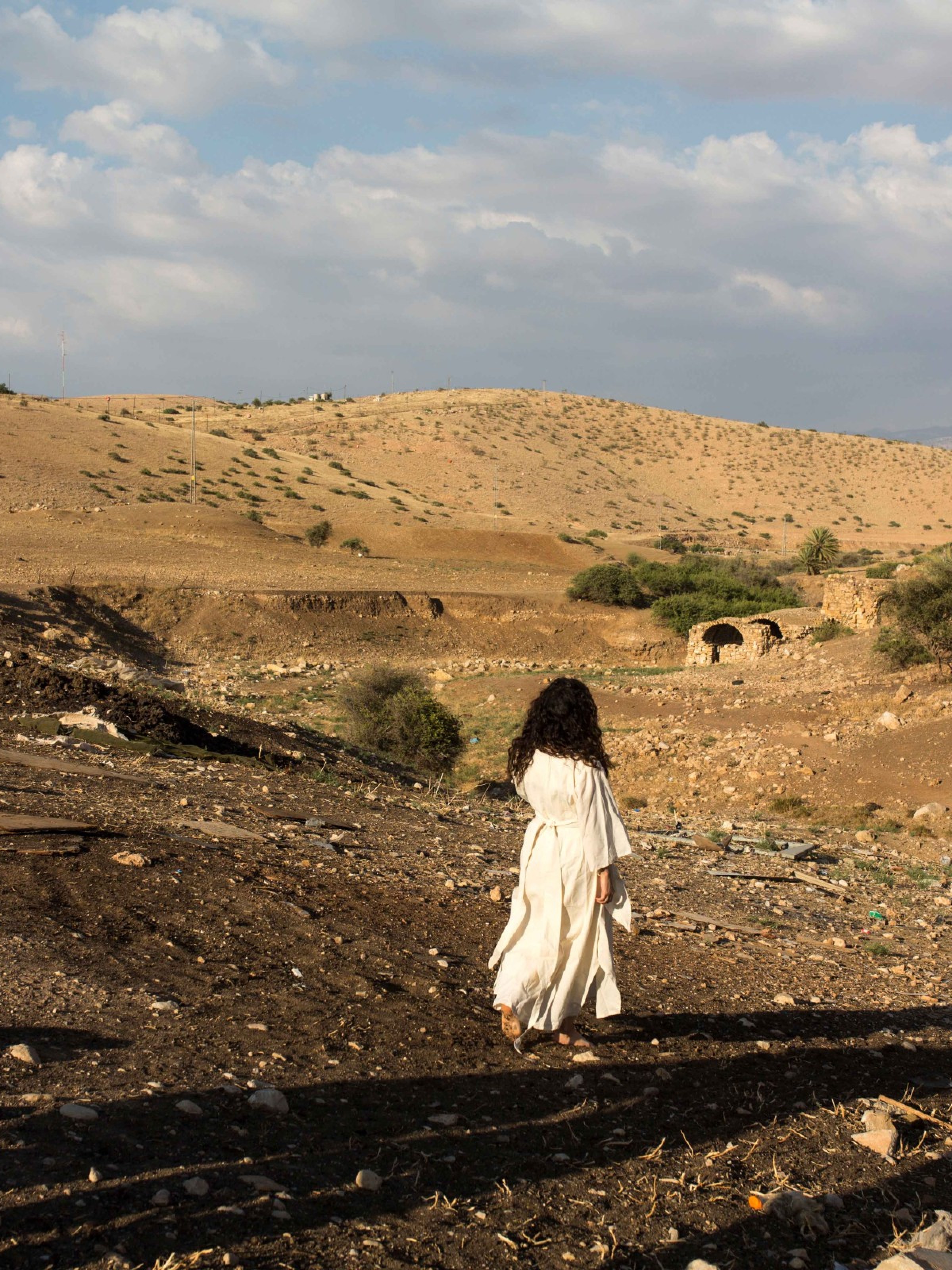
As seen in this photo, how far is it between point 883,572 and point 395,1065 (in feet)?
97.5

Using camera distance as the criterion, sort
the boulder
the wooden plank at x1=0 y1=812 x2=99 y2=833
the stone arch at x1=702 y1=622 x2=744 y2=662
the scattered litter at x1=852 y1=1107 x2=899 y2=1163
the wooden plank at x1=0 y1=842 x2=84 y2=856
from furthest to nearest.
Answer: the stone arch at x1=702 y1=622 x2=744 y2=662 < the boulder < the wooden plank at x1=0 y1=812 x2=99 y2=833 < the wooden plank at x1=0 y1=842 x2=84 y2=856 < the scattered litter at x1=852 y1=1107 x2=899 y2=1163

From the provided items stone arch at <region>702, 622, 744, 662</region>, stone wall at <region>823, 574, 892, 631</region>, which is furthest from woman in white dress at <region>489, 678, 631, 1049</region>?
stone arch at <region>702, 622, 744, 662</region>

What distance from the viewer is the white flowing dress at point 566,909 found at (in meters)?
4.33

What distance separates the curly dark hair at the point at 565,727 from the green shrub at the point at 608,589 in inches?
1258

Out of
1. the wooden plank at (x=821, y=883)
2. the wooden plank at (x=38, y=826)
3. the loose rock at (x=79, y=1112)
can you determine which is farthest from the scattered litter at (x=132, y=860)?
the wooden plank at (x=821, y=883)

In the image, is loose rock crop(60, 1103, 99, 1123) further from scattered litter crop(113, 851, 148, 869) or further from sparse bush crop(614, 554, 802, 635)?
sparse bush crop(614, 554, 802, 635)

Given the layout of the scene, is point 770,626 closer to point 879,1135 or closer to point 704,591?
point 704,591

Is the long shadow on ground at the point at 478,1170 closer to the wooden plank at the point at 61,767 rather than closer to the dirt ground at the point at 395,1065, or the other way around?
the dirt ground at the point at 395,1065

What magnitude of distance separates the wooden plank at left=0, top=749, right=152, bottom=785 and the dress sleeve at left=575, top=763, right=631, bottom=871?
213 inches

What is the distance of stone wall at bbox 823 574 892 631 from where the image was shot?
27.7m

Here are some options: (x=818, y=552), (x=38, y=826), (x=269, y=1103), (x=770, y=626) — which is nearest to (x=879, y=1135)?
(x=269, y=1103)

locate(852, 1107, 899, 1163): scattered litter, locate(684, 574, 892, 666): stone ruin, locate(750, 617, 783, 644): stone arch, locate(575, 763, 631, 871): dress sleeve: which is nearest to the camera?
locate(852, 1107, 899, 1163): scattered litter

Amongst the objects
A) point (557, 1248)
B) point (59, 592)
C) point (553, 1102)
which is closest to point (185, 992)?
point (553, 1102)

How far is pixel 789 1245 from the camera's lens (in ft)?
10.5
